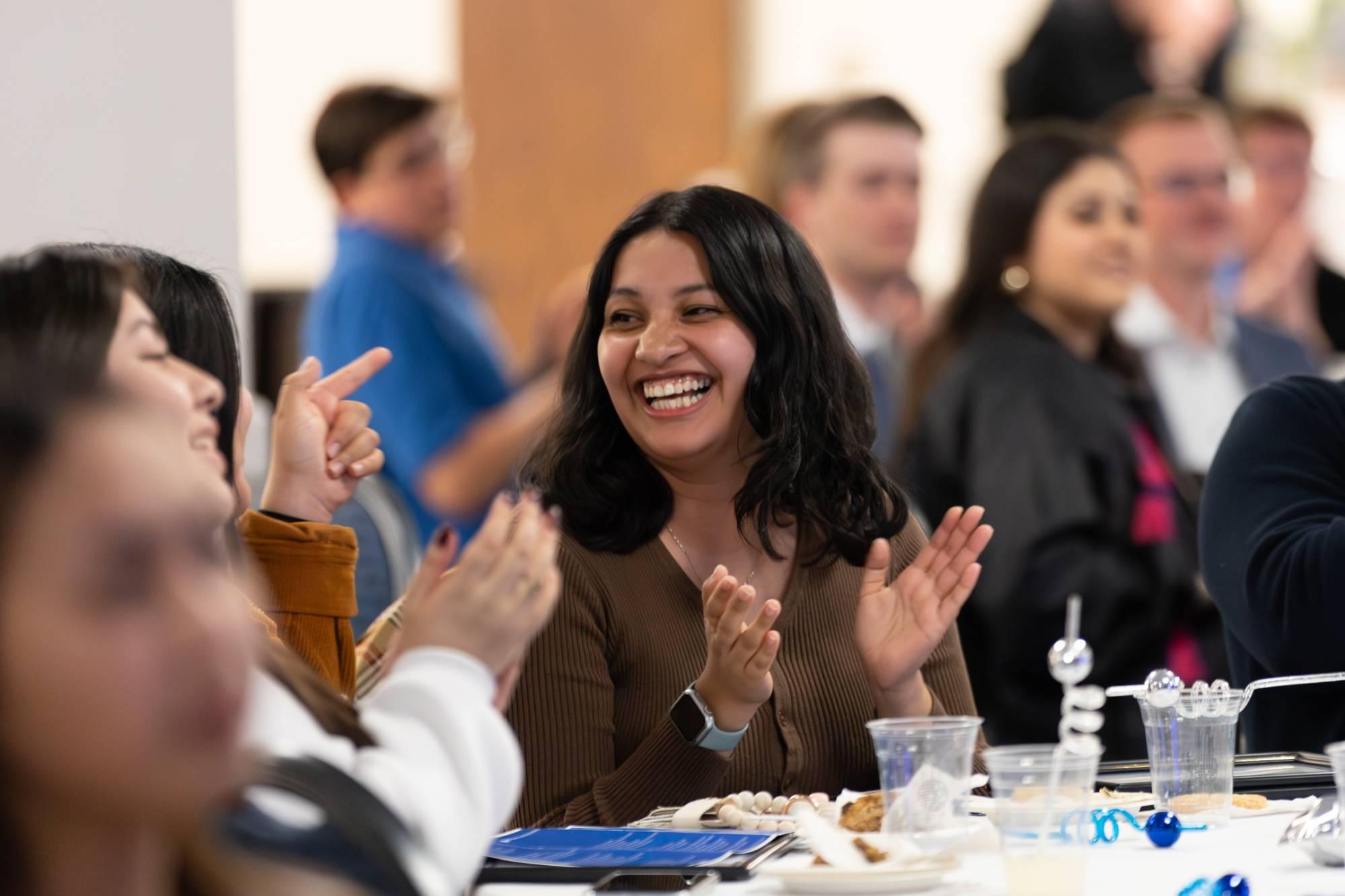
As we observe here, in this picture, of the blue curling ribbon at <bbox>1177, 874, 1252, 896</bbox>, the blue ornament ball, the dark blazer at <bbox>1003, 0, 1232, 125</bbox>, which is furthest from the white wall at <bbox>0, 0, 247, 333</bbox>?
the dark blazer at <bbox>1003, 0, 1232, 125</bbox>

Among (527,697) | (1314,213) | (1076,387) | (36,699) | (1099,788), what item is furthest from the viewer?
(1314,213)

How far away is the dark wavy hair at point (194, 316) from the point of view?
5.82 ft

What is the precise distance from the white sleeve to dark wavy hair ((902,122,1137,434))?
2.96 metres

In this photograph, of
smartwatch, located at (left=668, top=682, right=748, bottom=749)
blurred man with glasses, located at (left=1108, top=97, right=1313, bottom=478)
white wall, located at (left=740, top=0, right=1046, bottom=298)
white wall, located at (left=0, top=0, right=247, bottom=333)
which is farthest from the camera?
white wall, located at (left=740, top=0, right=1046, bottom=298)

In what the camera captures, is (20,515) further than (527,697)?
No

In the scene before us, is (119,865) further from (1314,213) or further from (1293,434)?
(1314,213)

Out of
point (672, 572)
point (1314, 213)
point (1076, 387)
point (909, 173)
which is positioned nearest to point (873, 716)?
point (672, 572)

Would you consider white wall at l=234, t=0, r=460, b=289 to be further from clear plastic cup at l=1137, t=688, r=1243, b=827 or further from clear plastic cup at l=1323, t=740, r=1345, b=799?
clear plastic cup at l=1323, t=740, r=1345, b=799

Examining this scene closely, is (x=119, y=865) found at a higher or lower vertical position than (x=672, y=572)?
higher

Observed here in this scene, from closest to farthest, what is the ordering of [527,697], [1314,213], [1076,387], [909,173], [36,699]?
[36,699] < [527,697] < [1076,387] < [909,173] < [1314,213]

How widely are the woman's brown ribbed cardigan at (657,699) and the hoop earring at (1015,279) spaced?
1.89m

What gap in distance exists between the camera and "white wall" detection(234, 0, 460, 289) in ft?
25.5

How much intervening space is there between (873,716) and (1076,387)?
1821mm

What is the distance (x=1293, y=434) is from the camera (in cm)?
251
